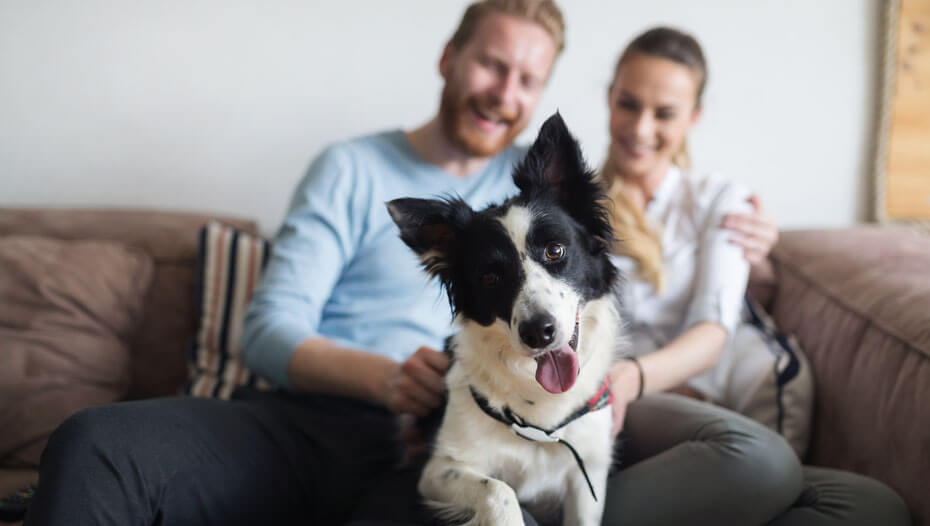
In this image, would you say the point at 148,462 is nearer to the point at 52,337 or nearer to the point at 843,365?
the point at 52,337

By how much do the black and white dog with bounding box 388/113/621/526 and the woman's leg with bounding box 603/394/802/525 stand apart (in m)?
0.09

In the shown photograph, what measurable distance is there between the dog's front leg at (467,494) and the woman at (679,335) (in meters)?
0.32

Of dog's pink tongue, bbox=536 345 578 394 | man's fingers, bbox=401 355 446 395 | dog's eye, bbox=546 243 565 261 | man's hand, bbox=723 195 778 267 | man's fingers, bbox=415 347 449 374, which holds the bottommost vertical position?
man's fingers, bbox=401 355 446 395

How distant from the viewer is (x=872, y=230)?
2.26m

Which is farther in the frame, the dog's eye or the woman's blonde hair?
the woman's blonde hair

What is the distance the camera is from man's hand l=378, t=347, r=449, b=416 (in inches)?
54.1

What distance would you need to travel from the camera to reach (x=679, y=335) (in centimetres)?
182

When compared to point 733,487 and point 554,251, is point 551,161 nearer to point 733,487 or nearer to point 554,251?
point 554,251

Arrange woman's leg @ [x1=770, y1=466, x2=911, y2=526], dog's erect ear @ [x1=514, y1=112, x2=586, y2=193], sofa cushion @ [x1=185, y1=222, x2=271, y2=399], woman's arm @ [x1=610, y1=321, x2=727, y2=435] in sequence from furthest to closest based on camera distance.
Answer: sofa cushion @ [x1=185, y1=222, x2=271, y2=399] → woman's arm @ [x1=610, y1=321, x2=727, y2=435] → woman's leg @ [x1=770, y1=466, x2=911, y2=526] → dog's erect ear @ [x1=514, y1=112, x2=586, y2=193]

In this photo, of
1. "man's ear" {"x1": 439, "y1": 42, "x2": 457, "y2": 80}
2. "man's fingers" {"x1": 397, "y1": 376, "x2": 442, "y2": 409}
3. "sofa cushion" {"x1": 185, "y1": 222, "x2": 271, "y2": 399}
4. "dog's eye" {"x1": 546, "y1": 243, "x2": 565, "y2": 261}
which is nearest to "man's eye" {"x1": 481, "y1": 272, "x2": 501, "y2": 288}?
"dog's eye" {"x1": 546, "y1": 243, "x2": 565, "y2": 261}

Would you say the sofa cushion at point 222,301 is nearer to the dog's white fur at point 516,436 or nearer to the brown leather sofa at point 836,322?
the brown leather sofa at point 836,322

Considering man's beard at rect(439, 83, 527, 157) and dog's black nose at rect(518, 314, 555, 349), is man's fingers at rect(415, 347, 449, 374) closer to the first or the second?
dog's black nose at rect(518, 314, 555, 349)

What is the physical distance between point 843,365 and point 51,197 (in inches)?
115

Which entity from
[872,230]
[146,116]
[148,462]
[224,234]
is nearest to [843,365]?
[872,230]
